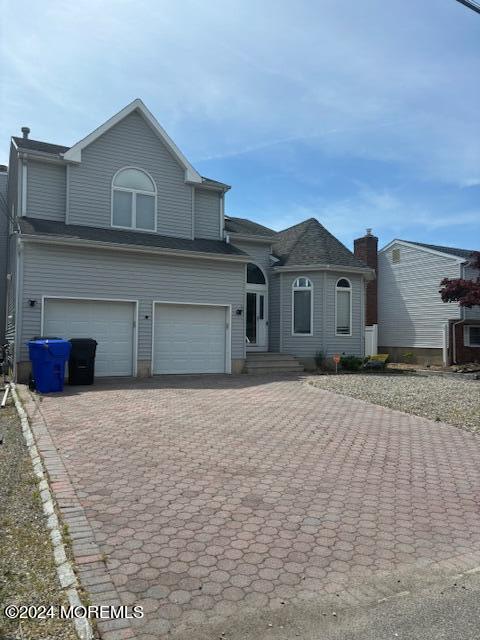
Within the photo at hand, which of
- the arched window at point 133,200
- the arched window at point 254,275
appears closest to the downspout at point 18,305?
the arched window at point 133,200

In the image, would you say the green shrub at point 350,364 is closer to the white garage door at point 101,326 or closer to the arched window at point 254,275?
the arched window at point 254,275

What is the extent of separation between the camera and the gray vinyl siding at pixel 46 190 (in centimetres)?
1404

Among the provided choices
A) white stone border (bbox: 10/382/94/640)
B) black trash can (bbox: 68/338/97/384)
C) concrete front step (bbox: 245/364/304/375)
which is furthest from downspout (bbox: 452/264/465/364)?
white stone border (bbox: 10/382/94/640)

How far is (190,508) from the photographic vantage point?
176 inches

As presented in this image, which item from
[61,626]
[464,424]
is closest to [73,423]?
[61,626]

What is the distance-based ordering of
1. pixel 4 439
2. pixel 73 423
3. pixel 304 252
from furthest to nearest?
pixel 304 252 < pixel 73 423 < pixel 4 439

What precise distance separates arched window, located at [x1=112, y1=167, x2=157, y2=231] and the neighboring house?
15678mm

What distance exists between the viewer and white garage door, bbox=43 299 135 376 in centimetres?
1297

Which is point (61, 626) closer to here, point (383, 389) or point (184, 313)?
point (383, 389)

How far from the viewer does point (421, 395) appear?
1152cm

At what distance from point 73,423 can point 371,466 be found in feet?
15.0

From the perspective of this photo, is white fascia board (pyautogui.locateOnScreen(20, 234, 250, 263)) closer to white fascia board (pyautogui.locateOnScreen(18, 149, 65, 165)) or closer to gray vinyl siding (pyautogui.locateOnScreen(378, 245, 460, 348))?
white fascia board (pyautogui.locateOnScreen(18, 149, 65, 165))

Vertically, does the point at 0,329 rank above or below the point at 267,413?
above

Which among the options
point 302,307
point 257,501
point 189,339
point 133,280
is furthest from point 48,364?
point 302,307
